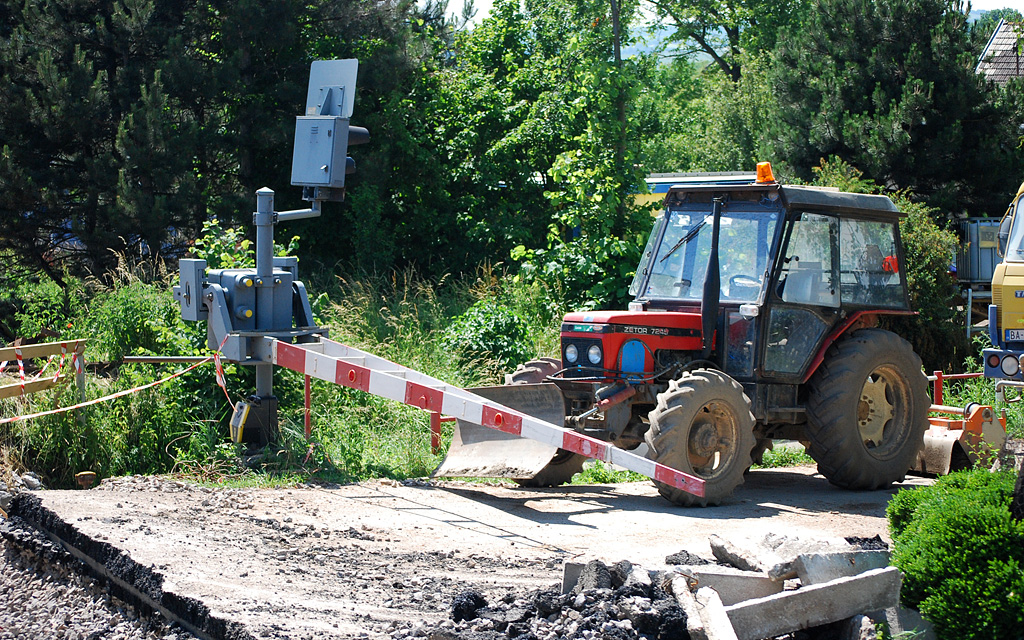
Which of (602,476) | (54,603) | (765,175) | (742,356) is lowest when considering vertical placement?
(54,603)

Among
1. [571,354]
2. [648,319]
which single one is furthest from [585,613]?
[571,354]

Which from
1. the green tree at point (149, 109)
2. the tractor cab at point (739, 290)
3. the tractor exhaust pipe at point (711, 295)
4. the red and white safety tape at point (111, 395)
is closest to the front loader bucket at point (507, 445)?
the tractor cab at point (739, 290)

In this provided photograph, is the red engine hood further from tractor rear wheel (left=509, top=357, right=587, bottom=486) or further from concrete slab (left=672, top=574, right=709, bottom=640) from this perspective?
concrete slab (left=672, top=574, right=709, bottom=640)

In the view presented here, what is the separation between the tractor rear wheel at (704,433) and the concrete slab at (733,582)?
8.42 feet

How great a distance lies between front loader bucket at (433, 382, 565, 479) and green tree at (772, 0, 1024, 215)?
36.3 ft

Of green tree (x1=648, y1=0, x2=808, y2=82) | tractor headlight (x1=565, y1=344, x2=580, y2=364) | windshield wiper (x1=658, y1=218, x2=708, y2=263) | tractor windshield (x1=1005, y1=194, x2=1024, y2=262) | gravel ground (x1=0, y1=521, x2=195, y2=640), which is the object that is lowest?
gravel ground (x1=0, y1=521, x2=195, y2=640)

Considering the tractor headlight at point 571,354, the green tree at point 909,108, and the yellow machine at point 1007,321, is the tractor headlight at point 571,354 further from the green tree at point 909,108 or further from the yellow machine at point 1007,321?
the green tree at point 909,108

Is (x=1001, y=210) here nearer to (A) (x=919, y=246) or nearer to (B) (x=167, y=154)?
(A) (x=919, y=246)

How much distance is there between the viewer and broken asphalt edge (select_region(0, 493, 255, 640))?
4746mm

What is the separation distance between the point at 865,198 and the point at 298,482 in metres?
5.44

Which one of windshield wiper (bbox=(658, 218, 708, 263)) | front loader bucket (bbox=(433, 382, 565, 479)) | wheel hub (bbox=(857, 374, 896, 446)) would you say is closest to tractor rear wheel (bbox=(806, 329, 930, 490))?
wheel hub (bbox=(857, 374, 896, 446))

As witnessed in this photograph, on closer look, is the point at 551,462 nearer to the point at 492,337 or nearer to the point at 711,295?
the point at 711,295

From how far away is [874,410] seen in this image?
8.91m

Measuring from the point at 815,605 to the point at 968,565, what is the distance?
0.73 meters
